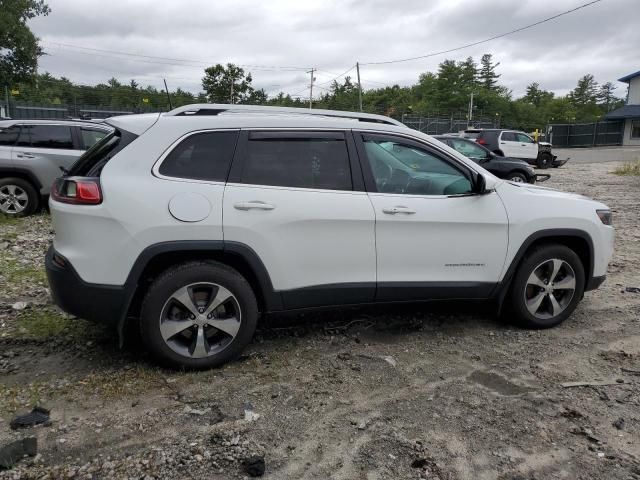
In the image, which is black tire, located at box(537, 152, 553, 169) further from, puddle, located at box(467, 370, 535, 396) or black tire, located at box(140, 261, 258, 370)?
black tire, located at box(140, 261, 258, 370)

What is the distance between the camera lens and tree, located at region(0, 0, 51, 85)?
24.8m

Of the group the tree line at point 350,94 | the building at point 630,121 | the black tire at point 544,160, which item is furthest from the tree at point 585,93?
the black tire at point 544,160

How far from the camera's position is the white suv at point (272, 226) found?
134 inches

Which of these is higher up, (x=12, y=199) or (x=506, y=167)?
(x=506, y=167)

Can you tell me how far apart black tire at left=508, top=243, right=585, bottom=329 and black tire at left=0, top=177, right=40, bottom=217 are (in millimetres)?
8006

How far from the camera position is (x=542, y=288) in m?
4.47

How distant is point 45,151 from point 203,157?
689 cm

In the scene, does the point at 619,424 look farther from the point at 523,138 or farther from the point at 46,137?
the point at 523,138

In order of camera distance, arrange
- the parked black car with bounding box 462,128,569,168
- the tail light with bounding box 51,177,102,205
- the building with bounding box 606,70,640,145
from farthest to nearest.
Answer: the building with bounding box 606,70,640,145 → the parked black car with bounding box 462,128,569,168 → the tail light with bounding box 51,177,102,205

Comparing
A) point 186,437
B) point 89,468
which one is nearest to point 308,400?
point 186,437

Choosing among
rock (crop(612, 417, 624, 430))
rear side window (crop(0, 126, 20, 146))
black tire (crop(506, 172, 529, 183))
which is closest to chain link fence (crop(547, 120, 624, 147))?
black tire (crop(506, 172, 529, 183))

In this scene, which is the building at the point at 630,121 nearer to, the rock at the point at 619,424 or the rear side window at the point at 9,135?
the rear side window at the point at 9,135

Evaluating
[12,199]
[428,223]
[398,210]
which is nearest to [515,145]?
[12,199]

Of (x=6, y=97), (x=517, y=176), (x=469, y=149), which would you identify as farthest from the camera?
(x=6, y=97)
